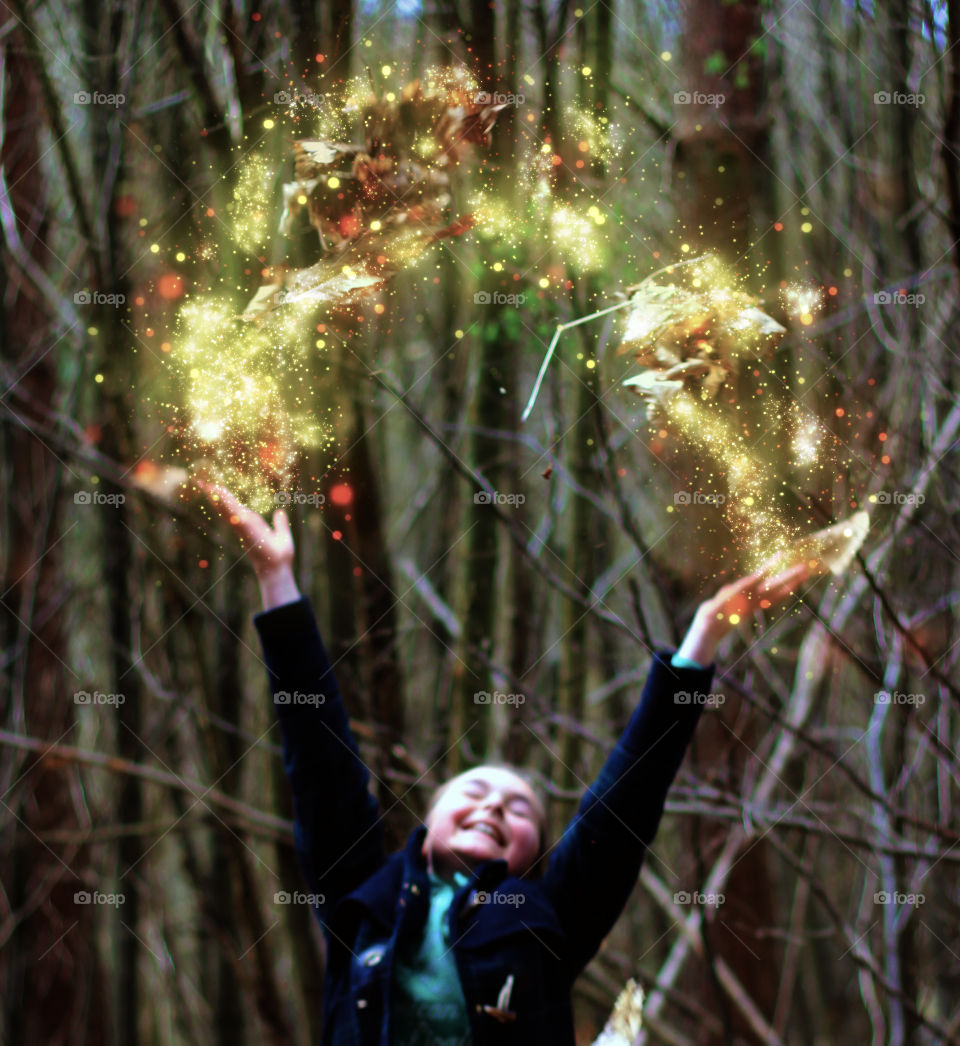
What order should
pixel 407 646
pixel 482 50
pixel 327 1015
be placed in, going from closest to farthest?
pixel 327 1015 < pixel 482 50 < pixel 407 646

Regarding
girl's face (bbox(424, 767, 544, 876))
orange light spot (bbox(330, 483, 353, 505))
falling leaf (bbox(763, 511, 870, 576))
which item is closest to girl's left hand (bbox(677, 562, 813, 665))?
falling leaf (bbox(763, 511, 870, 576))

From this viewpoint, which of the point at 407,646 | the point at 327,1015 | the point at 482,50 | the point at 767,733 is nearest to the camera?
the point at 327,1015

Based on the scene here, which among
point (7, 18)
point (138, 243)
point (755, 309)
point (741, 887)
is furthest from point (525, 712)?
point (7, 18)

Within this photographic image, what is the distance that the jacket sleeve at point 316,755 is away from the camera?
4.36 ft

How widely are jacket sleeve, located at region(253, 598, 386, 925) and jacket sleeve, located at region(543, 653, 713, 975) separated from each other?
31 centimetres

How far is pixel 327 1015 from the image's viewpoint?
1271 millimetres

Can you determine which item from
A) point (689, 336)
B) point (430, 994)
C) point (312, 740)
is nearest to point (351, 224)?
point (689, 336)

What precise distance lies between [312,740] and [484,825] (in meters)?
0.29

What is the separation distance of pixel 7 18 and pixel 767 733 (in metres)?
2.60

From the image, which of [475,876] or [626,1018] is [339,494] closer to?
[475,876]

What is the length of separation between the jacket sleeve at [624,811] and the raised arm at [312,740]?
12.2 inches

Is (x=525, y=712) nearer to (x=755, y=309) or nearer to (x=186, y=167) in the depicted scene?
(x=755, y=309)

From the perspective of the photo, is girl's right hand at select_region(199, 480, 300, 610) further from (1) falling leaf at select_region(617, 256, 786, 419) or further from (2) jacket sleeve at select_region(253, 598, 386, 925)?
(1) falling leaf at select_region(617, 256, 786, 419)

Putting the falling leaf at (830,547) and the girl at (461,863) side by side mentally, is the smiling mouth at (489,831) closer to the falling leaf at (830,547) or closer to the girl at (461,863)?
the girl at (461,863)
